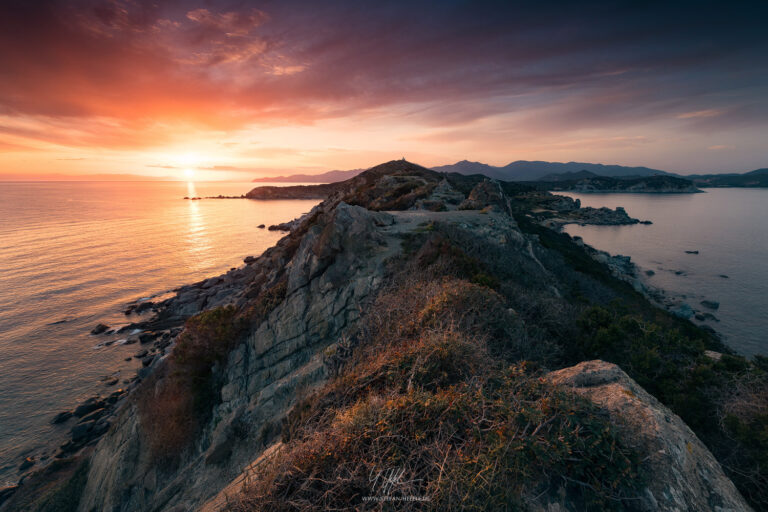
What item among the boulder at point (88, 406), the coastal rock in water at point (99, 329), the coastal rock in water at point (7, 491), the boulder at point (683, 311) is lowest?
the coastal rock in water at point (7, 491)

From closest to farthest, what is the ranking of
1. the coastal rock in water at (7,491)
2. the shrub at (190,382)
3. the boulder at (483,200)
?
1. the shrub at (190,382)
2. the coastal rock in water at (7,491)
3. the boulder at (483,200)

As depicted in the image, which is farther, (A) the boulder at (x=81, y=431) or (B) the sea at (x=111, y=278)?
(B) the sea at (x=111, y=278)

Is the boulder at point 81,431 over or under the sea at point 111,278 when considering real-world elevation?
under

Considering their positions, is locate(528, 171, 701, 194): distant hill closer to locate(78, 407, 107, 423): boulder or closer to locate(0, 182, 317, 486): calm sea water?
locate(0, 182, 317, 486): calm sea water

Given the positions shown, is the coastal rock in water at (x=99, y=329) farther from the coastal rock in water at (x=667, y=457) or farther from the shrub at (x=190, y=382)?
the coastal rock in water at (x=667, y=457)

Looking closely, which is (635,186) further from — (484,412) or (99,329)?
(99,329)

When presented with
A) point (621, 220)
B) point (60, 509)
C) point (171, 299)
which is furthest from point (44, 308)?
point (621, 220)

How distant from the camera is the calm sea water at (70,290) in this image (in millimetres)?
21531

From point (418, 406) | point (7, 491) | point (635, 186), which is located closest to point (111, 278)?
point (7, 491)

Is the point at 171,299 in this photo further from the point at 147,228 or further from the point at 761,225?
the point at 761,225

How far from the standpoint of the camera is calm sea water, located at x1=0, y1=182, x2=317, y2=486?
2153cm

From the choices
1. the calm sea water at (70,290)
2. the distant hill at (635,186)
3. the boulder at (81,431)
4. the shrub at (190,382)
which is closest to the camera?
the shrub at (190,382)

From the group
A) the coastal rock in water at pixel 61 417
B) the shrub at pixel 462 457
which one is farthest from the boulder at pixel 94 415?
the shrub at pixel 462 457

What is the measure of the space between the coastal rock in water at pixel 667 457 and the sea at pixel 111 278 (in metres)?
30.0
